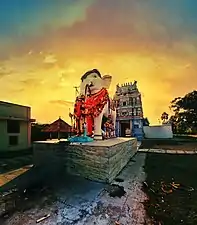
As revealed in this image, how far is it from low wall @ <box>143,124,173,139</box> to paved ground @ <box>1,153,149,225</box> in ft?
86.4

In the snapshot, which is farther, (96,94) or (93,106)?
(96,94)

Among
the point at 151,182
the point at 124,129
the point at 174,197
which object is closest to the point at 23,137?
the point at 151,182

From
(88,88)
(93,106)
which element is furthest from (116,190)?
(88,88)

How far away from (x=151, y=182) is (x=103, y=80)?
6.64m

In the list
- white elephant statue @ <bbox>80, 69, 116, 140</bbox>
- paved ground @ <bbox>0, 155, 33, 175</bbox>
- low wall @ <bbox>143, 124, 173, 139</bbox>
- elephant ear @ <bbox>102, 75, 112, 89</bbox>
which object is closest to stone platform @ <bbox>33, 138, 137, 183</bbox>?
paved ground @ <bbox>0, 155, 33, 175</bbox>

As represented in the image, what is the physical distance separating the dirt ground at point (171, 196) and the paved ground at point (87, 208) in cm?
30

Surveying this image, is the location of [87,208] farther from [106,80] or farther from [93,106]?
[106,80]

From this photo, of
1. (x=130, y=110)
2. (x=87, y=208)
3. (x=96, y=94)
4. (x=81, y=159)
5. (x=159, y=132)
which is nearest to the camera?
(x=87, y=208)

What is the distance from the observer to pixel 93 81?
11.2 metres

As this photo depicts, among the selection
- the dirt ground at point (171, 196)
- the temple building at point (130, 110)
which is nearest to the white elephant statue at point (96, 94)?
the dirt ground at point (171, 196)

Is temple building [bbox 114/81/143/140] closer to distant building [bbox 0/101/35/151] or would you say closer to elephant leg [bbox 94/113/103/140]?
distant building [bbox 0/101/35/151]

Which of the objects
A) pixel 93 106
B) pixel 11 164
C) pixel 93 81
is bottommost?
pixel 11 164

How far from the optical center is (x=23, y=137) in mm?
16438

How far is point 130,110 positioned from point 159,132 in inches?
230
